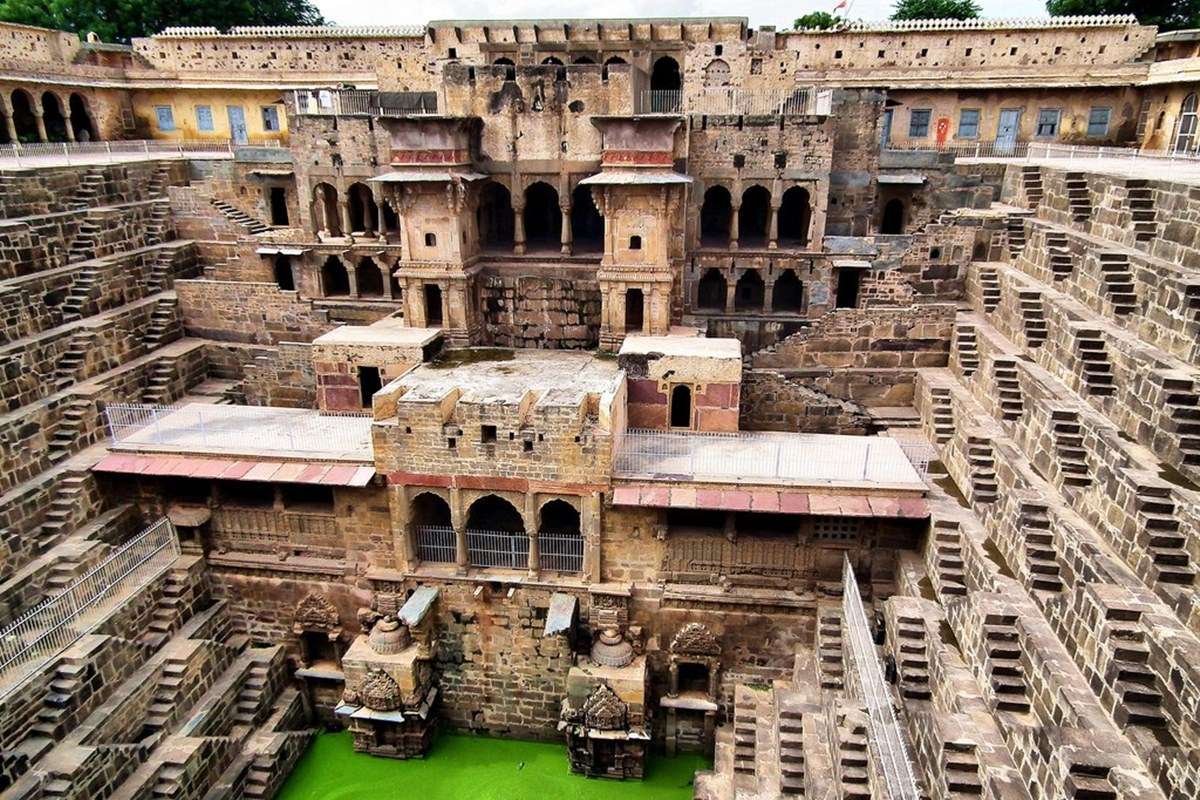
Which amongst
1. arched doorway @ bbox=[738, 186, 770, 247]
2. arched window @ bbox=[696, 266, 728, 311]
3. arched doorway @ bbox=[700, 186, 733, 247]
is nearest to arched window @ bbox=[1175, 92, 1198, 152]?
arched doorway @ bbox=[738, 186, 770, 247]

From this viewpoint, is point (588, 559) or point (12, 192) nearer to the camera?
point (588, 559)

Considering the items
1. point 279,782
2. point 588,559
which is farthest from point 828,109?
point 279,782

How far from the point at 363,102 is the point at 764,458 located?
59.1ft

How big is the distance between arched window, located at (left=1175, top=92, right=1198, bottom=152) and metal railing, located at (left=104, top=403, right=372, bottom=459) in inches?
1195

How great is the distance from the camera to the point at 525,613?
17.7 meters

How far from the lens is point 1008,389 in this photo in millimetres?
16500

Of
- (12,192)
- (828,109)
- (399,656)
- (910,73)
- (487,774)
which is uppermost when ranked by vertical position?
(910,73)

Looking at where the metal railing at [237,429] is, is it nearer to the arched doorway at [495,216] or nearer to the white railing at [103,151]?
the arched doorway at [495,216]

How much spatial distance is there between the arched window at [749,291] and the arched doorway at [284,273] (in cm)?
1518

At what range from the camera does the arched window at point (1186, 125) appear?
27.9m

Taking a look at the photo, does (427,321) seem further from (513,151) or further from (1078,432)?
(1078,432)

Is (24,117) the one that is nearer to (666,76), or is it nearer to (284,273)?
(284,273)

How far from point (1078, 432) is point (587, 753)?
1178cm

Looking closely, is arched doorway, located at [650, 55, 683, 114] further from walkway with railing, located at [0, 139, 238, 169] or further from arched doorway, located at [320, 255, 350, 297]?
walkway with railing, located at [0, 139, 238, 169]
